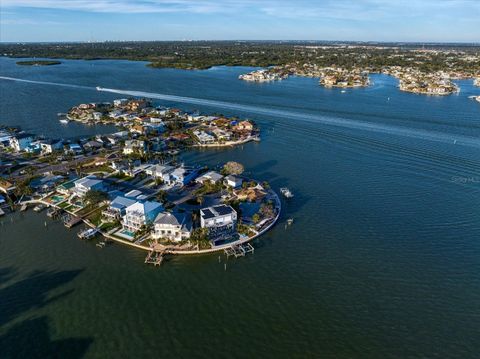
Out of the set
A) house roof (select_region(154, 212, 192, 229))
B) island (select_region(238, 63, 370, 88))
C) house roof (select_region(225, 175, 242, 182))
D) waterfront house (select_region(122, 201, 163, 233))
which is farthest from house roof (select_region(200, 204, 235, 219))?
island (select_region(238, 63, 370, 88))

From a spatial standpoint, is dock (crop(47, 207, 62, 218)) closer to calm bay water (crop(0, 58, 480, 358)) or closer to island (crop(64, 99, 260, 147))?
calm bay water (crop(0, 58, 480, 358))

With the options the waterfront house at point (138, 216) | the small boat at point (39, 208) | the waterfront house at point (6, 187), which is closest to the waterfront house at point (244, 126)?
the waterfront house at point (138, 216)

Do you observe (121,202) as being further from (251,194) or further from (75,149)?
(75,149)

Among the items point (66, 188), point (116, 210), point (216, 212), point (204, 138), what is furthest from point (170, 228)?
point (204, 138)

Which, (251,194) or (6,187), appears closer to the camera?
(251,194)

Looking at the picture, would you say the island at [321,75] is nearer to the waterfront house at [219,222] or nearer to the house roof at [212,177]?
the house roof at [212,177]

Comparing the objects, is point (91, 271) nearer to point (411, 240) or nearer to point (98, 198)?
point (98, 198)
